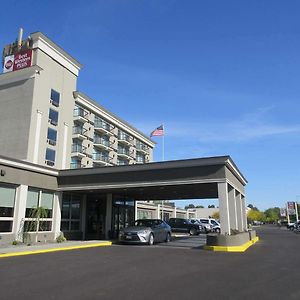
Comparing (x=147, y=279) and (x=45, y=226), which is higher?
(x=45, y=226)

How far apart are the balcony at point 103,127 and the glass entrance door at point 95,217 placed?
29773mm

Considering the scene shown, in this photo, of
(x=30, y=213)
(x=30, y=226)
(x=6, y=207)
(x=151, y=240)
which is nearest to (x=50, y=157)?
(x=30, y=213)

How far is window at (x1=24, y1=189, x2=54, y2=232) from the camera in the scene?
71.7 ft

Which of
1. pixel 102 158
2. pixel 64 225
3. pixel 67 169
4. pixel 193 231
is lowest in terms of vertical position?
pixel 193 231

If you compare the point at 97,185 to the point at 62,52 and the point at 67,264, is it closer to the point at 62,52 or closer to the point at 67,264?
the point at 67,264

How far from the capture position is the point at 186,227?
38562 mm

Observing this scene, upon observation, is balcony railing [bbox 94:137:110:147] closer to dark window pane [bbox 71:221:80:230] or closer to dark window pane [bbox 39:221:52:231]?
dark window pane [bbox 71:221:80:230]

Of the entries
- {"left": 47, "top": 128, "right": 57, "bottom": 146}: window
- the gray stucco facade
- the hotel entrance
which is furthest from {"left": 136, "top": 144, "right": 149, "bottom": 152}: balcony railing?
the gray stucco facade

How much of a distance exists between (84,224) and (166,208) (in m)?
35.5

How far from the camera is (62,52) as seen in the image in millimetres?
40188

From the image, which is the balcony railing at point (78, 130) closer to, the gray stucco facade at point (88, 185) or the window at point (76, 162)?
the window at point (76, 162)

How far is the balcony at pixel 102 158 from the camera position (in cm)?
5977

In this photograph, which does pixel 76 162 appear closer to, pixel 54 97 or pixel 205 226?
pixel 54 97

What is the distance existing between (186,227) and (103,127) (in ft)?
95.5
